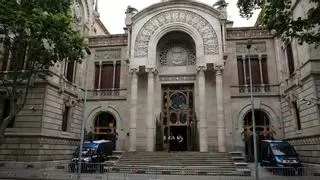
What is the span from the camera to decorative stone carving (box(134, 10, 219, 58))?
25.9m

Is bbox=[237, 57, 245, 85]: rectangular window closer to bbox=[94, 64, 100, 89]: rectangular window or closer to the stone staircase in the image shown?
the stone staircase

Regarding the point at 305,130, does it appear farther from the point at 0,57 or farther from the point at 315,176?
the point at 0,57

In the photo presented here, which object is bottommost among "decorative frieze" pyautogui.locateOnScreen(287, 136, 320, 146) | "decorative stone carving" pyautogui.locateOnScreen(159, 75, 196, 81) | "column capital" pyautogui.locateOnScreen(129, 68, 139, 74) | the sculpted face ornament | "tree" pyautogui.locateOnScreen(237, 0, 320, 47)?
"decorative frieze" pyautogui.locateOnScreen(287, 136, 320, 146)

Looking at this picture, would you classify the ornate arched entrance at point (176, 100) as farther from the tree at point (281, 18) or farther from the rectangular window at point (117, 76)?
the tree at point (281, 18)

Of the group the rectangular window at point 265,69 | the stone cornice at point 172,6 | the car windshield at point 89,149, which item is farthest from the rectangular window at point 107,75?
the rectangular window at point 265,69

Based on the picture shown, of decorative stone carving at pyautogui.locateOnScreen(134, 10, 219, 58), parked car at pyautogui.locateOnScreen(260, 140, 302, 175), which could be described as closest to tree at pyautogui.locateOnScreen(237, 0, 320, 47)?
parked car at pyautogui.locateOnScreen(260, 140, 302, 175)

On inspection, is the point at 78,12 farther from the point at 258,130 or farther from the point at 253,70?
the point at 258,130

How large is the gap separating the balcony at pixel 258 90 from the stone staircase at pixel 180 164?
21.0ft

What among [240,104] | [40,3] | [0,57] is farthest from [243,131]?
[0,57]

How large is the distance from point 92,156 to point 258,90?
52.2ft

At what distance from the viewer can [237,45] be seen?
27234mm

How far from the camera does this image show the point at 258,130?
83.4 feet

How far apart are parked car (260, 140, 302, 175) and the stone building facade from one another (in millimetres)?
2312

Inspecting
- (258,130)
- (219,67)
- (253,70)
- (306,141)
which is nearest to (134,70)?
(219,67)
